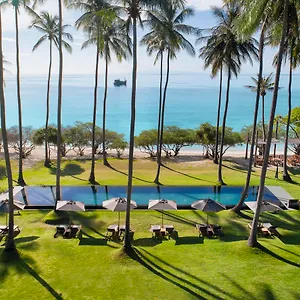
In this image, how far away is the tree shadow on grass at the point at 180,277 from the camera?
9367mm

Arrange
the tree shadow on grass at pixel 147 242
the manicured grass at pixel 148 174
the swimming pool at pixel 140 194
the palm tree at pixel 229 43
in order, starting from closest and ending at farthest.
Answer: the tree shadow on grass at pixel 147 242 → the swimming pool at pixel 140 194 → the palm tree at pixel 229 43 → the manicured grass at pixel 148 174

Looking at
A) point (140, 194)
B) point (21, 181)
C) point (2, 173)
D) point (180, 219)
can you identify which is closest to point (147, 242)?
point (180, 219)

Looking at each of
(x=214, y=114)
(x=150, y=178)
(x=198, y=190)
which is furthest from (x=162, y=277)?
(x=214, y=114)

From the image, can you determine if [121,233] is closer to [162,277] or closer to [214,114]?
[162,277]

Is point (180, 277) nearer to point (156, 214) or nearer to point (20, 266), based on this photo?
point (20, 266)

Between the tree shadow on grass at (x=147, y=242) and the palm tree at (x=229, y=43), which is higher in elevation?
the palm tree at (x=229, y=43)

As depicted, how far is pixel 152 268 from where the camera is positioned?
35.8 feet

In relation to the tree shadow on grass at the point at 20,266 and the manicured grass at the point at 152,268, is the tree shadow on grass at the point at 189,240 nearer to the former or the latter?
the manicured grass at the point at 152,268

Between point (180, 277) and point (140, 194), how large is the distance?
11.2 m

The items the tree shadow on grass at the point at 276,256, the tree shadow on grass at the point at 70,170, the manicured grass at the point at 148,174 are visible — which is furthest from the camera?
the tree shadow on grass at the point at 70,170

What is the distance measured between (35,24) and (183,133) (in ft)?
55.8

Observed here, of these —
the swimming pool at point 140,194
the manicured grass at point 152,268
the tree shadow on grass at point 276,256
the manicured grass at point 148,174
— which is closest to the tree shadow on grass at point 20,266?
the manicured grass at point 152,268

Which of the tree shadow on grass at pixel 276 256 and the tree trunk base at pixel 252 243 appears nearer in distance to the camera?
the tree shadow on grass at pixel 276 256

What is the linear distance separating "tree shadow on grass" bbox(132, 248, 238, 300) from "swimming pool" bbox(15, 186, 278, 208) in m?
7.15
